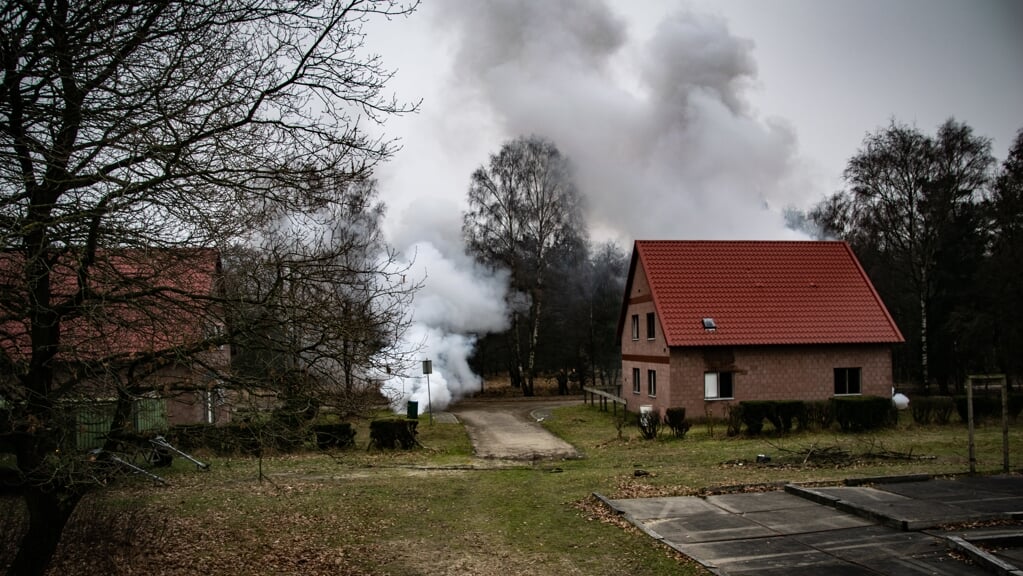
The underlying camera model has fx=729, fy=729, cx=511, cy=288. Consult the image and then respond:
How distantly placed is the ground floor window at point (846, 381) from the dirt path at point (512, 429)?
1058 centimetres

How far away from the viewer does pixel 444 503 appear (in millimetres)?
12648

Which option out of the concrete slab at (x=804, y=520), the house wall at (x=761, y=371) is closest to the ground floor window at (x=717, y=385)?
the house wall at (x=761, y=371)

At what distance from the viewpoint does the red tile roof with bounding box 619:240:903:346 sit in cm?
2548

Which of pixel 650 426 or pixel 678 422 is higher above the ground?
pixel 678 422

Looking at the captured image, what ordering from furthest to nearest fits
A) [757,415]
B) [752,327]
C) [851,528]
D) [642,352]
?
[642,352], [752,327], [757,415], [851,528]

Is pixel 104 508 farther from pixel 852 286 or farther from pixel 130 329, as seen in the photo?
pixel 852 286

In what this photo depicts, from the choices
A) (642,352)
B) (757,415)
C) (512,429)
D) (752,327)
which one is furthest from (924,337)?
(512,429)

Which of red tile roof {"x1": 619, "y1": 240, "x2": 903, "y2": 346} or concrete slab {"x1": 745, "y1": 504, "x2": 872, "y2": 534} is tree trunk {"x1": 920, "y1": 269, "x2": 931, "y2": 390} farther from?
concrete slab {"x1": 745, "y1": 504, "x2": 872, "y2": 534}

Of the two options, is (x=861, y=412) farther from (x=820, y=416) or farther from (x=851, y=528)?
(x=851, y=528)

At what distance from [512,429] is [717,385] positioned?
7.27 metres

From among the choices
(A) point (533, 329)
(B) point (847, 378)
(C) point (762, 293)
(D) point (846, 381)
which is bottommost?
(D) point (846, 381)

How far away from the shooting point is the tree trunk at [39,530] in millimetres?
6656

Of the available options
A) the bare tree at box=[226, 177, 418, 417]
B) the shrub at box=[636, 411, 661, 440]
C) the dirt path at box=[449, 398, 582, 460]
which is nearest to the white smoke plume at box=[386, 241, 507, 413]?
the dirt path at box=[449, 398, 582, 460]

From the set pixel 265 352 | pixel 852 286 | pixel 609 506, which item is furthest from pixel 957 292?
pixel 265 352
